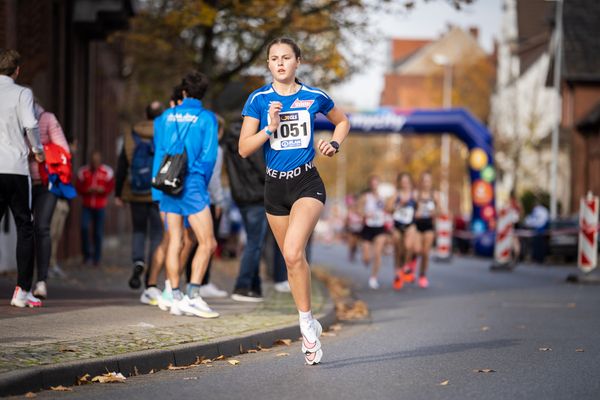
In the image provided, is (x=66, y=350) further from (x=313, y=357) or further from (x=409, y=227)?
(x=409, y=227)

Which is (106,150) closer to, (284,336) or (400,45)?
(284,336)

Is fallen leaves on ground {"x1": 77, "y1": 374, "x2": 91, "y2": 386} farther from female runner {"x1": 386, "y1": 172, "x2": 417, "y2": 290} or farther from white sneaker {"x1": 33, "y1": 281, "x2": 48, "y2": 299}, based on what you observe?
female runner {"x1": 386, "y1": 172, "x2": 417, "y2": 290}

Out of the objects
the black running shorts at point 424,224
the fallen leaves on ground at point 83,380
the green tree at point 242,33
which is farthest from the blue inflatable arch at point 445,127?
the fallen leaves on ground at point 83,380

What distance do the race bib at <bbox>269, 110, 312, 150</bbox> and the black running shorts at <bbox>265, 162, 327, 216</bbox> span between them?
0.17 meters

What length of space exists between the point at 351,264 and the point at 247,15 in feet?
34.7

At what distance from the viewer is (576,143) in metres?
49.8

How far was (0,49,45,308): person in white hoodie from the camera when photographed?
10.4 meters

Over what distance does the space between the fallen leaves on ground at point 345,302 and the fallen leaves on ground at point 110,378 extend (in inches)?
221

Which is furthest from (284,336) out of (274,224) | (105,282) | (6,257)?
(6,257)

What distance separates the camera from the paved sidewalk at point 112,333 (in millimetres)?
7582

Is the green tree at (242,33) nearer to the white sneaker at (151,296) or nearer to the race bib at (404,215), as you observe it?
the race bib at (404,215)

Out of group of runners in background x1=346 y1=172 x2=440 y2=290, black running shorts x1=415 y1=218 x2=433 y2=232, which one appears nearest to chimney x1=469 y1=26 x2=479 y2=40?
group of runners in background x1=346 y1=172 x2=440 y2=290

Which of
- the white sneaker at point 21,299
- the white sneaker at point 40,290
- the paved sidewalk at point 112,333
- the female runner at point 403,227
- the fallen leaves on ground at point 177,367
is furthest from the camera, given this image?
the female runner at point 403,227

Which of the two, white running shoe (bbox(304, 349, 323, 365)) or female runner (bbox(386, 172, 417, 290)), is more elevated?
female runner (bbox(386, 172, 417, 290))
